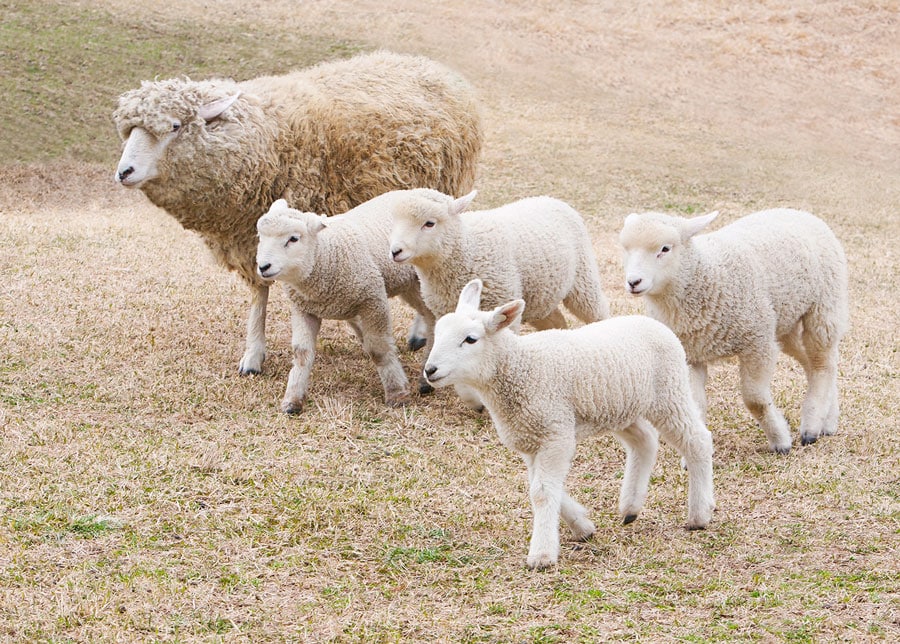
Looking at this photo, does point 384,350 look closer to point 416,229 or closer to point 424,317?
point 424,317

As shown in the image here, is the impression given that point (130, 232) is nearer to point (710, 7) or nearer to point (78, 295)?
point (78, 295)

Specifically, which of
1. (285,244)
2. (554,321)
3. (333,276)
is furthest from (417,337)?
(285,244)

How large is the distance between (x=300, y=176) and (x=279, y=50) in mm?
14940

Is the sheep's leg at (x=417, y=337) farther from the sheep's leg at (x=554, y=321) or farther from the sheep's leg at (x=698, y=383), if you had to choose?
the sheep's leg at (x=698, y=383)

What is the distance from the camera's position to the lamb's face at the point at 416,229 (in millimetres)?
7195

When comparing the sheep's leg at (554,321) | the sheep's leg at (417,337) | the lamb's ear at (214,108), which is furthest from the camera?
the sheep's leg at (417,337)

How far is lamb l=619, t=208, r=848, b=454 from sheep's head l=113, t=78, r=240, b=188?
359cm

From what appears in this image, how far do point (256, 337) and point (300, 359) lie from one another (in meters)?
1.16

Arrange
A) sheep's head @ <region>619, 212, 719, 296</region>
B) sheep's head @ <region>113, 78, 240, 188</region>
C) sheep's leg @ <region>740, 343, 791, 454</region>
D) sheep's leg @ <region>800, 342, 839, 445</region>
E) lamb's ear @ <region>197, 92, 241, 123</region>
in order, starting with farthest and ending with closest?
lamb's ear @ <region>197, 92, 241, 123</region>, sheep's head @ <region>113, 78, 240, 188</region>, sheep's leg @ <region>800, 342, 839, 445</region>, sheep's leg @ <region>740, 343, 791, 454</region>, sheep's head @ <region>619, 212, 719, 296</region>

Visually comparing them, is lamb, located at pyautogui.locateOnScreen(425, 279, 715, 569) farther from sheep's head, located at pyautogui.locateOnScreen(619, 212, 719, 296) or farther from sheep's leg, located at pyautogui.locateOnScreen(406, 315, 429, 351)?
sheep's leg, located at pyautogui.locateOnScreen(406, 315, 429, 351)

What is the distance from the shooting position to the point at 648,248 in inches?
267

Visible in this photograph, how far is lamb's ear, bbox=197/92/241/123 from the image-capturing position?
852cm

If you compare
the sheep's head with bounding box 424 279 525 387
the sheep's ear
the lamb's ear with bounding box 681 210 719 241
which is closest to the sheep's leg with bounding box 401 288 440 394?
the lamb's ear with bounding box 681 210 719 241

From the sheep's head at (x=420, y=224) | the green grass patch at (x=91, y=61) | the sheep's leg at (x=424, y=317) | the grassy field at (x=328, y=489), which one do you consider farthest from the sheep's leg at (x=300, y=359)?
the green grass patch at (x=91, y=61)
